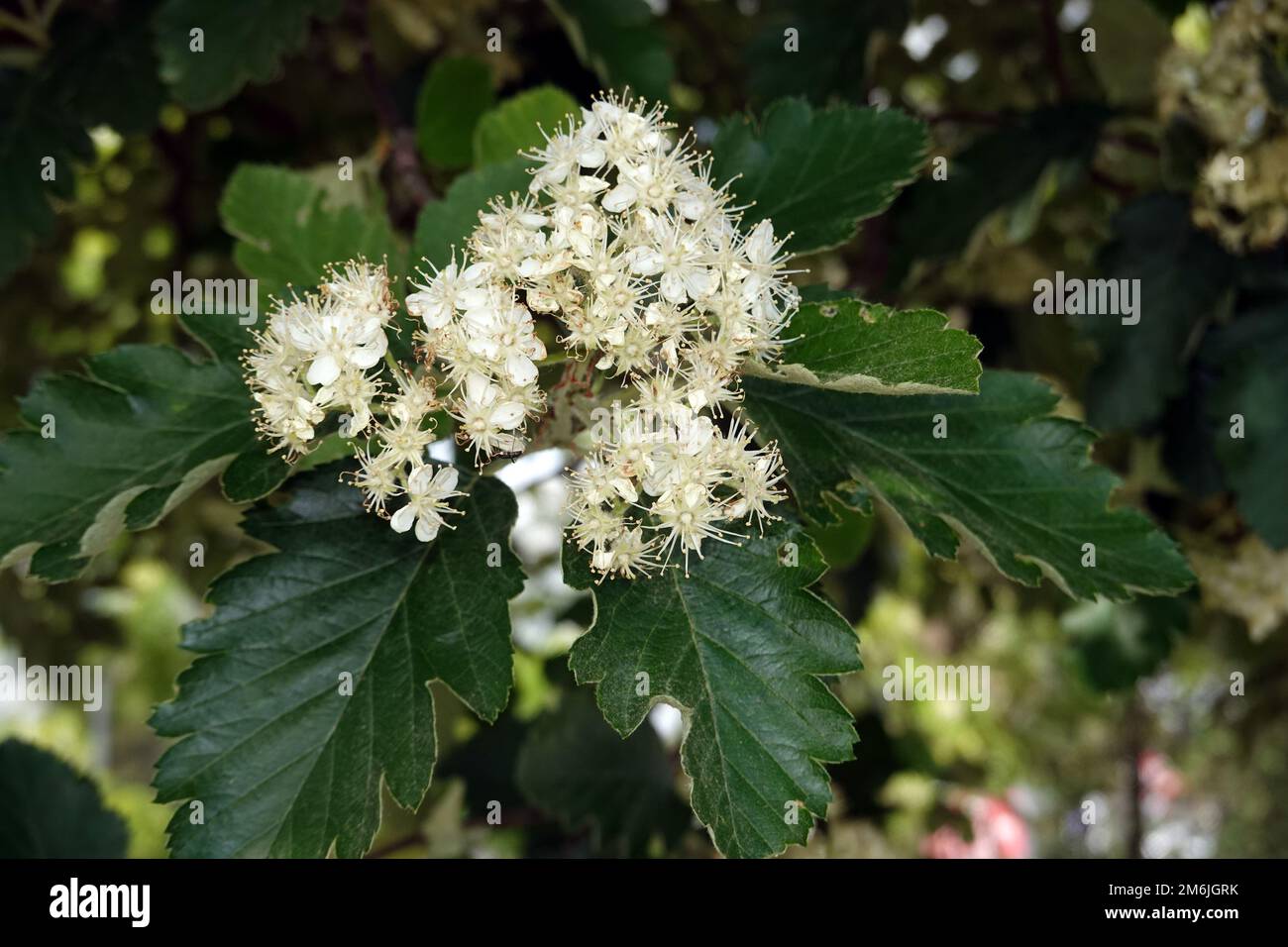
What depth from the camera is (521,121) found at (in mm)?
1361

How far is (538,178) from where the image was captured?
101cm

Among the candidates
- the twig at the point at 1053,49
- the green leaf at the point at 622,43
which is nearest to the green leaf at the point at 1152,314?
the twig at the point at 1053,49

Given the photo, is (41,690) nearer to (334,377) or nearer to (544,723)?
(544,723)

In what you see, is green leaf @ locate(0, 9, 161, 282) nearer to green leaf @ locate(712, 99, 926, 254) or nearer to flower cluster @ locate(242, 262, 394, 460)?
flower cluster @ locate(242, 262, 394, 460)

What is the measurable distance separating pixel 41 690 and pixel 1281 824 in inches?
195

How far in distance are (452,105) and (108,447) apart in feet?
2.73

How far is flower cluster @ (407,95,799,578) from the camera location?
93 cm

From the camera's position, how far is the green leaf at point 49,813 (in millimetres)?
1713

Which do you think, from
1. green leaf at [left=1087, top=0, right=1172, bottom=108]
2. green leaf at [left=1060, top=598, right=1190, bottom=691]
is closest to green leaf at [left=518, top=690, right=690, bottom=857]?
green leaf at [left=1060, top=598, right=1190, bottom=691]

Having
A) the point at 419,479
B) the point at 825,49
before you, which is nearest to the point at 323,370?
the point at 419,479

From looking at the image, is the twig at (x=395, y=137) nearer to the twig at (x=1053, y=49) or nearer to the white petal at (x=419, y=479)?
the white petal at (x=419, y=479)

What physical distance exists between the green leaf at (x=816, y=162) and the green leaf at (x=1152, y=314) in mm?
664

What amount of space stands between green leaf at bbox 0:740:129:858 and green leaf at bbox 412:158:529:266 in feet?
3.49

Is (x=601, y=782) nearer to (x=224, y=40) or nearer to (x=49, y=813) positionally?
(x=49, y=813)
